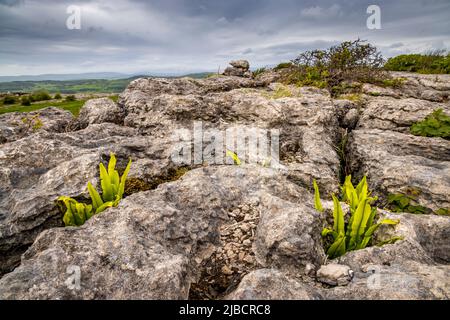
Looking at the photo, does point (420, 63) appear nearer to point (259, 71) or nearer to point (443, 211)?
point (259, 71)

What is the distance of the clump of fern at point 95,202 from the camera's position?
14.9ft

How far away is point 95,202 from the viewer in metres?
4.84

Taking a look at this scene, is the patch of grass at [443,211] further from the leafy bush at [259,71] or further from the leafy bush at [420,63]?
the leafy bush at [420,63]

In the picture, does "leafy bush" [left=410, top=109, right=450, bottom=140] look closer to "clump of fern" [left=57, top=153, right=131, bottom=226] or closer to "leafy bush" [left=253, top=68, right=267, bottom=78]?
"clump of fern" [left=57, top=153, right=131, bottom=226]

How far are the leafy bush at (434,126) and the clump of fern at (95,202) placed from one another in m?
8.55

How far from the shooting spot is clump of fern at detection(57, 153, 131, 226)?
4535 mm

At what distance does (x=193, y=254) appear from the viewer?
A: 4215 millimetres

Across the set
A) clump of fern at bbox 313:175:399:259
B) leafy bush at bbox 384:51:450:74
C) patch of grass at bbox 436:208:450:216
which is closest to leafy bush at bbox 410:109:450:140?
patch of grass at bbox 436:208:450:216

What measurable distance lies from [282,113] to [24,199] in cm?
660

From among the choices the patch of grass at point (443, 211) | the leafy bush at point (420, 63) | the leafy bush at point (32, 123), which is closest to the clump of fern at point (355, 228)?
the patch of grass at point (443, 211)

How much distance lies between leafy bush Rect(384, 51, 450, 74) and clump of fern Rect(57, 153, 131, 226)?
2240 centimetres

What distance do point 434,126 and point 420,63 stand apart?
18076mm
